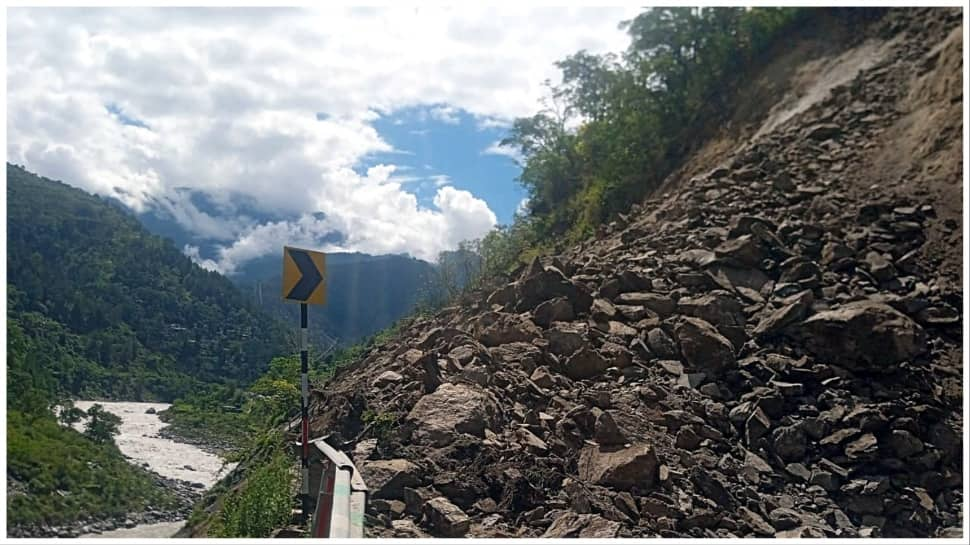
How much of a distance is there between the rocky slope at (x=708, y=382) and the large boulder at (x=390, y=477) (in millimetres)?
19

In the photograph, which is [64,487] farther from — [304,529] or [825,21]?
[825,21]

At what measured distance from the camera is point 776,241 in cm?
1137

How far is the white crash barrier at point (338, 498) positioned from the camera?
16.0ft

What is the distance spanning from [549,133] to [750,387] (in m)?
18.4

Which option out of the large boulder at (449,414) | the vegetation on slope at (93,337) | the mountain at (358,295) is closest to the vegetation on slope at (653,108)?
the mountain at (358,295)

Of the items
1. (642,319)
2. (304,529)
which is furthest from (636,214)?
(304,529)

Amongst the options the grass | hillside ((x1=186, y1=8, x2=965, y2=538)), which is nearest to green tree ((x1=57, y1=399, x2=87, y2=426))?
the grass

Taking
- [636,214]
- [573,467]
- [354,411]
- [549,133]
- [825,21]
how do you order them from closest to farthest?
[573,467] → [354,411] → [636,214] → [825,21] → [549,133]

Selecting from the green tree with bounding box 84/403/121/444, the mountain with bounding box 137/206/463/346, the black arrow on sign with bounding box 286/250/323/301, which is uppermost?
the mountain with bounding box 137/206/463/346

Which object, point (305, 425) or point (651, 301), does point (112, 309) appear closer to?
point (305, 425)

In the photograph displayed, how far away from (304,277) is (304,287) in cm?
8

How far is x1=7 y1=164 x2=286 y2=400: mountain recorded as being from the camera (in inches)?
388

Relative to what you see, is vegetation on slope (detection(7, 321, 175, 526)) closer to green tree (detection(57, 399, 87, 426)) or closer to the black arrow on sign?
green tree (detection(57, 399, 87, 426))

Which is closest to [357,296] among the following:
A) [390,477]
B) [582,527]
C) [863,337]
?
[863,337]
